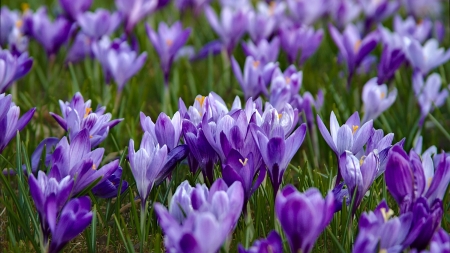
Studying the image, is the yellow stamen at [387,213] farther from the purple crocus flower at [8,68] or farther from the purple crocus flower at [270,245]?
the purple crocus flower at [8,68]

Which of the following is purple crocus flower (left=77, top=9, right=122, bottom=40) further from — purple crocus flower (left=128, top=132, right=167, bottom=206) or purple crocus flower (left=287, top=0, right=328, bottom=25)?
purple crocus flower (left=128, top=132, right=167, bottom=206)

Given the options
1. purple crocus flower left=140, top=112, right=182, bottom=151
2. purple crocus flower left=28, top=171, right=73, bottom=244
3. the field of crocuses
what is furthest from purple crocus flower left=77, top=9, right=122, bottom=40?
purple crocus flower left=28, top=171, right=73, bottom=244

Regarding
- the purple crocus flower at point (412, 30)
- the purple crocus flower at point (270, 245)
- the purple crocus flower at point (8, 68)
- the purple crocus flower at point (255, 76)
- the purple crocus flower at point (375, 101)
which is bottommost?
the purple crocus flower at point (412, 30)

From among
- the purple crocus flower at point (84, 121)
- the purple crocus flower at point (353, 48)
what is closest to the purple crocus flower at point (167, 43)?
the purple crocus flower at point (353, 48)

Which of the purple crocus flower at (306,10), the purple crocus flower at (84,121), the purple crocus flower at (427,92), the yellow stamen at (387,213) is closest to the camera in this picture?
the yellow stamen at (387,213)

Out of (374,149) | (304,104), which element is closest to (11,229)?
(374,149)

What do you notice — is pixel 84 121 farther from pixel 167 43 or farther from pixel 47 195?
pixel 167 43

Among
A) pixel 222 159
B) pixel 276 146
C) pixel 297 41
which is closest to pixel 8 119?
pixel 222 159
